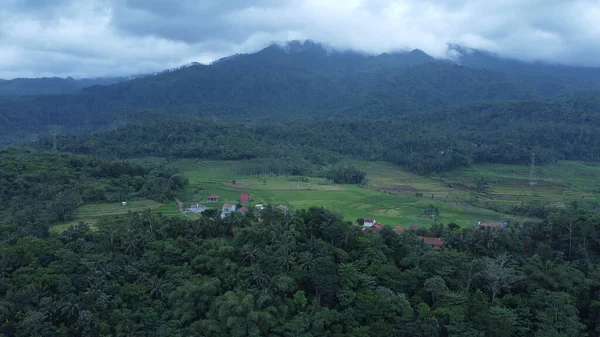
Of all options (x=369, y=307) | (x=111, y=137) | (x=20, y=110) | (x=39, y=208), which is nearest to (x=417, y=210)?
(x=369, y=307)

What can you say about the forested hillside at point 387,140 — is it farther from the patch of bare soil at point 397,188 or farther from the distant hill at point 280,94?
the distant hill at point 280,94

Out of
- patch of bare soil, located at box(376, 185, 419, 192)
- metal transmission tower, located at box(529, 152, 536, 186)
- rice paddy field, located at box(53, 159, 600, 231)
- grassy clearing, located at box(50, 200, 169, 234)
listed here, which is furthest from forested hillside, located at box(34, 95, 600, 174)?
grassy clearing, located at box(50, 200, 169, 234)

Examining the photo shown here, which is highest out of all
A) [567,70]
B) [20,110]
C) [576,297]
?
[567,70]

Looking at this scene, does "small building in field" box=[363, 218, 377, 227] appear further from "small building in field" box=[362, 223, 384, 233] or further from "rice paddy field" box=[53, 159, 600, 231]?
"rice paddy field" box=[53, 159, 600, 231]

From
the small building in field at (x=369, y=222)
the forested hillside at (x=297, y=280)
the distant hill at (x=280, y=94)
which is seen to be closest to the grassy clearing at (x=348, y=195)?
the small building in field at (x=369, y=222)

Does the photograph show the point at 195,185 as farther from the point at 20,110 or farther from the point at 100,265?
the point at 20,110
